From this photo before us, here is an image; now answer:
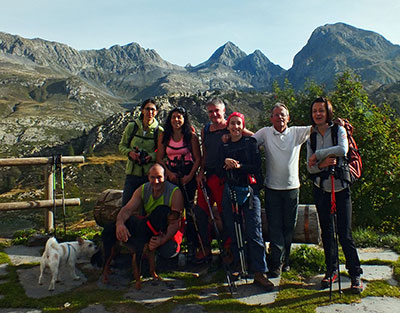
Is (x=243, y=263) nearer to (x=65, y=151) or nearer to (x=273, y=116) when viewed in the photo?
(x=273, y=116)

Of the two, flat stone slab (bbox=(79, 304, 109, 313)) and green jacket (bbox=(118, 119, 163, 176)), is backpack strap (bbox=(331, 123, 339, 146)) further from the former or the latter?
flat stone slab (bbox=(79, 304, 109, 313))

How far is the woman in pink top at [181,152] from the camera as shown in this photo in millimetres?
6754

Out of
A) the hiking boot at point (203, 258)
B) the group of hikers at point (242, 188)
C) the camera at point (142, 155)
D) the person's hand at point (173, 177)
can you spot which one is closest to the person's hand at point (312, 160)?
the group of hikers at point (242, 188)

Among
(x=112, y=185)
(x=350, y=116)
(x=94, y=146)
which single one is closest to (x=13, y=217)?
(x=112, y=185)

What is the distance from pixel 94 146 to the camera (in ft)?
494

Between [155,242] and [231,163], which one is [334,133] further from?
[155,242]

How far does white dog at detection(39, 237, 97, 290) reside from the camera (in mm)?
6164

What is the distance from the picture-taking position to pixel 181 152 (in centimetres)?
680

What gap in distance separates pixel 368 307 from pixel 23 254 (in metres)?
7.34

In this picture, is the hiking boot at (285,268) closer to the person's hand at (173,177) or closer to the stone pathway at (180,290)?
the stone pathway at (180,290)

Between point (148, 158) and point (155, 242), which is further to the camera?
point (148, 158)

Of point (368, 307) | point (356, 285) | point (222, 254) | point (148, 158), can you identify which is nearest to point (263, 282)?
point (222, 254)

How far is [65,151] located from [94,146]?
24342 mm

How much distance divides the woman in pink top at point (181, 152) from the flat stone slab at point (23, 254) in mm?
3806
